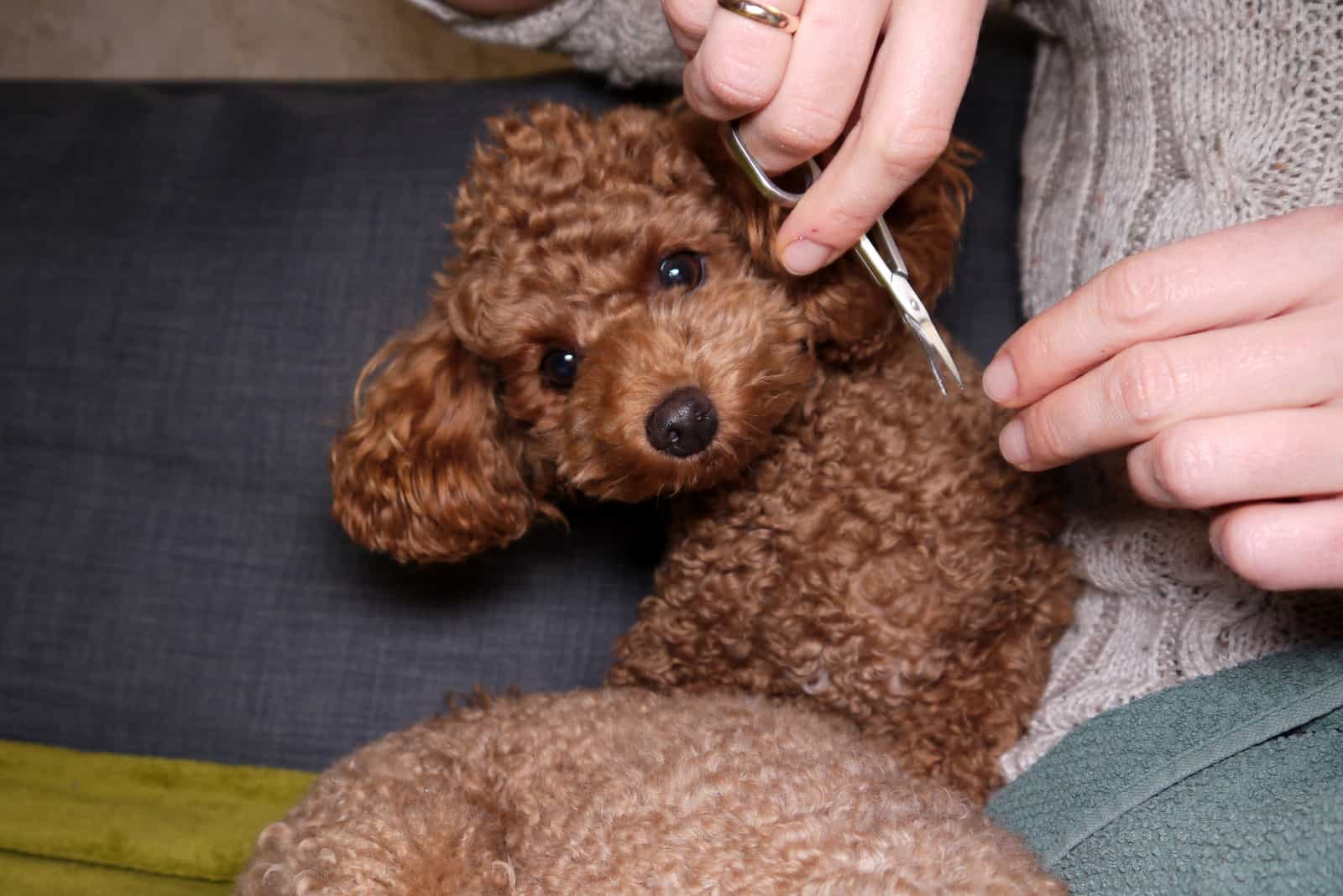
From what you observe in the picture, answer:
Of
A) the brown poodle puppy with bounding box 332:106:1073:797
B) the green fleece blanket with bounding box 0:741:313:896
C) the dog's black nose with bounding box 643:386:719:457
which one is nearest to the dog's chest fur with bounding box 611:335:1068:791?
the brown poodle puppy with bounding box 332:106:1073:797

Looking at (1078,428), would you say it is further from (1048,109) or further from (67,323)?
(67,323)

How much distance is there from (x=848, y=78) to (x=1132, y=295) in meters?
0.23

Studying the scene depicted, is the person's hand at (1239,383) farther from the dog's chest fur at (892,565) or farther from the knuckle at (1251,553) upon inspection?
the dog's chest fur at (892,565)

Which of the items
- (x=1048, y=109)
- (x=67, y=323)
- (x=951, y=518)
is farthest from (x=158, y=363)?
(x=1048, y=109)

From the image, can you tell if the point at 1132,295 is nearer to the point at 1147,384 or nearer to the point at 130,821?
the point at 1147,384

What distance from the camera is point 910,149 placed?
2.33 feet

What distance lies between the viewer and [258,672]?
52.5 inches

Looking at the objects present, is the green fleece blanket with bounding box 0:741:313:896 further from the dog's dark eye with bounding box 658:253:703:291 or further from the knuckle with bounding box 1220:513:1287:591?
the knuckle with bounding box 1220:513:1287:591

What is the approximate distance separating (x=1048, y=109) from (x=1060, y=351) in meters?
0.57

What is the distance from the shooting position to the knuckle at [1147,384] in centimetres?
67

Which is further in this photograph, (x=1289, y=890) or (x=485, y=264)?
(x=485, y=264)

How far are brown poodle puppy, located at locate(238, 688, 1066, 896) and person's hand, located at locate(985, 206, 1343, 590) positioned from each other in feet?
0.87

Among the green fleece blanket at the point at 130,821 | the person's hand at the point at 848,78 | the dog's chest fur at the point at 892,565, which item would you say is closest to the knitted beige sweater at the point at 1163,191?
the dog's chest fur at the point at 892,565

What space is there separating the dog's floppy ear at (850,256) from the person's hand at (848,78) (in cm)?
19
